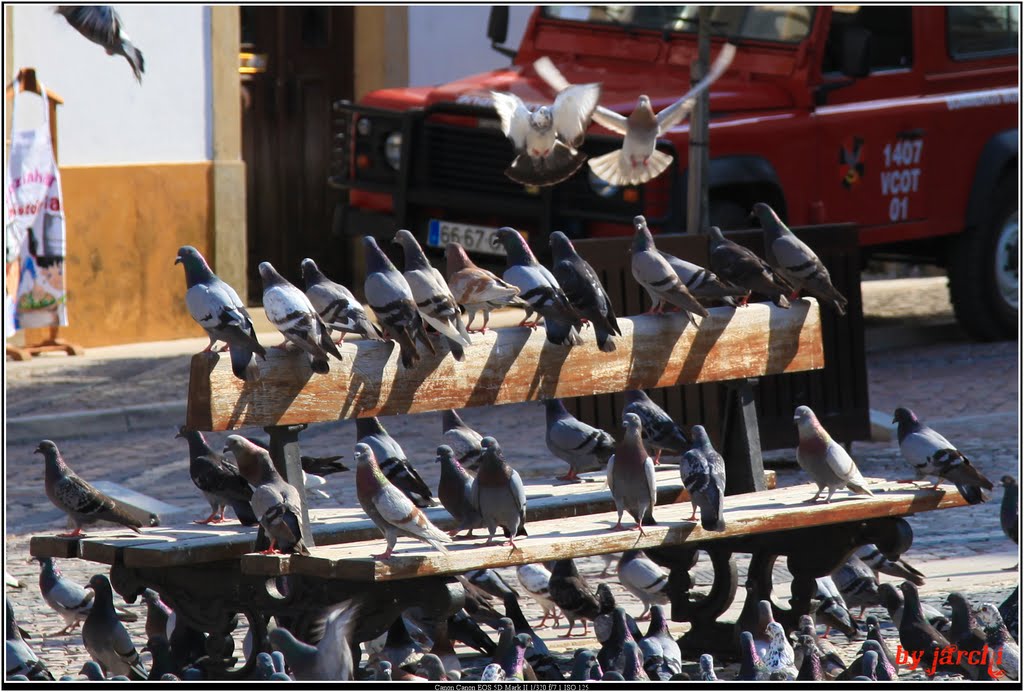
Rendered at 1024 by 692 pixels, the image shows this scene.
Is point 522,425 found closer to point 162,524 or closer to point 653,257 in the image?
point 162,524

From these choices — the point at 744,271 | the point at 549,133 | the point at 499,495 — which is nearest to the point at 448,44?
the point at 549,133

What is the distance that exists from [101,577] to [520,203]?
567 centimetres

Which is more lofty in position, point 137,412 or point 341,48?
point 341,48

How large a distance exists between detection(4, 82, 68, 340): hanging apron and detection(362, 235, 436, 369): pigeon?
5696 millimetres

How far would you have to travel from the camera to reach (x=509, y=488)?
5.26 m

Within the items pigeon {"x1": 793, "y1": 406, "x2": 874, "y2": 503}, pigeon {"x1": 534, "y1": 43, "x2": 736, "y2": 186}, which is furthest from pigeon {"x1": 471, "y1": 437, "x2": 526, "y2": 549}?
pigeon {"x1": 534, "y1": 43, "x2": 736, "y2": 186}

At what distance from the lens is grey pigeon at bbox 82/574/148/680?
18.0 feet

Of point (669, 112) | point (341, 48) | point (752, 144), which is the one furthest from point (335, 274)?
point (669, 112)

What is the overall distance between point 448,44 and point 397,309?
9.46 metres

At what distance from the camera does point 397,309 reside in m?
5.41

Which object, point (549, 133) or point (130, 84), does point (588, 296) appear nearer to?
point (549, 133)

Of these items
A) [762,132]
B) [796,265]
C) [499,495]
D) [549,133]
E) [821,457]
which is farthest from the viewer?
[762,132]

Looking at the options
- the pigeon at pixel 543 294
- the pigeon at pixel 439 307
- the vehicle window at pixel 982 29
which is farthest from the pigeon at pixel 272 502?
the vehicle window at pixel 982 29

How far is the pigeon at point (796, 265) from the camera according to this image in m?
6.73
